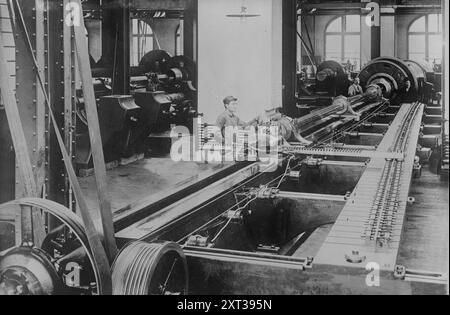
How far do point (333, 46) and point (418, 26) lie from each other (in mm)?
3213

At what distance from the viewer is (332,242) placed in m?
Answer: 2.51

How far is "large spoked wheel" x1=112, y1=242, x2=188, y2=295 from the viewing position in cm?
214

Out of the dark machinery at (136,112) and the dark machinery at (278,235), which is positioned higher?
the dark machinery at (136,112)

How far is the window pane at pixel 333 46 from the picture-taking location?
19781 mm

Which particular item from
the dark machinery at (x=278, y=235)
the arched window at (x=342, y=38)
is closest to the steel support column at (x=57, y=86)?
the dark machinery at (x=278, y=235)

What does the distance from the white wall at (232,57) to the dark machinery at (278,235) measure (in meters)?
0.85

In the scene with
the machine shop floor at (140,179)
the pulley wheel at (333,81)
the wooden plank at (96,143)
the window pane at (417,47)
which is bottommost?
the machine shop floor at (140,179)

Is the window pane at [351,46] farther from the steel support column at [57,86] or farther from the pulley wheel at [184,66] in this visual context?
the steel support column at [57,86]

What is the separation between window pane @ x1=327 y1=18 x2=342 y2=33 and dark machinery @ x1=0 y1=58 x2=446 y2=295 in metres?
14.7

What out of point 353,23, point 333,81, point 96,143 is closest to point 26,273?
point 96,143

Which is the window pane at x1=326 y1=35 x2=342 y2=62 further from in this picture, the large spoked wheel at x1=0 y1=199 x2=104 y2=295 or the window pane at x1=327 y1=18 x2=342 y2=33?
the large spoked wheel at x1=0 y1=199 x2=104 y2=295

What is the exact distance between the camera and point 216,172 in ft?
12.9

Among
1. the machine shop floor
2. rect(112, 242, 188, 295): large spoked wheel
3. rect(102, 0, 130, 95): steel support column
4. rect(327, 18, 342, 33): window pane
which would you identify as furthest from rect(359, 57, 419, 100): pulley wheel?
rect(327, 18, 342, 33): window pane
